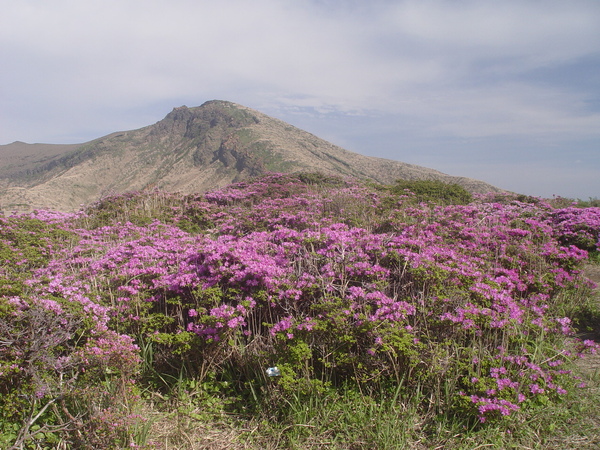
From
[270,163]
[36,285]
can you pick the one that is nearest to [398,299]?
[36,285]

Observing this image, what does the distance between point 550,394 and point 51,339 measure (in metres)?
4.29

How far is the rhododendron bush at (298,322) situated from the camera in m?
2.94

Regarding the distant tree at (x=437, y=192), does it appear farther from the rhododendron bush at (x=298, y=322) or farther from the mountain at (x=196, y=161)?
the mountain at (x=196, y=161)

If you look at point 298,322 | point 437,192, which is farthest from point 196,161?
point 298,322

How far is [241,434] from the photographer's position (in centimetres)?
310

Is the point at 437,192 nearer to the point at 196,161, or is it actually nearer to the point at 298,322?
the point at 298,322

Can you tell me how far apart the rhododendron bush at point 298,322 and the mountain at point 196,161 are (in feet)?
89.5

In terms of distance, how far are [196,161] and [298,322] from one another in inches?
2101

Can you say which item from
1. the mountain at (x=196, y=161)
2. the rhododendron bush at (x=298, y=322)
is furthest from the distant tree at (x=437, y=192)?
the mountain at (x=196, y=161)

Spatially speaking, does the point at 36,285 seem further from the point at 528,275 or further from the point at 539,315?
the point at 528,275

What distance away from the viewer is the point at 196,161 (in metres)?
53.6

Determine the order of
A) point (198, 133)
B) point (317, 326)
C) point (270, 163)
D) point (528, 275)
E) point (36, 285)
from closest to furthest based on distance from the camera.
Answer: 1. point (317, 326)
2. point (36, 285)
3. point (528, 275)
4. point (270, 163)
5. point (198, 133)

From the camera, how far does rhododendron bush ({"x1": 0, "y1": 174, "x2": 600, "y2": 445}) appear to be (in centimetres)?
294

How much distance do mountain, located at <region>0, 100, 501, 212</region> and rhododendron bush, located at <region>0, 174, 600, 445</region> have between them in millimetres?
27269
